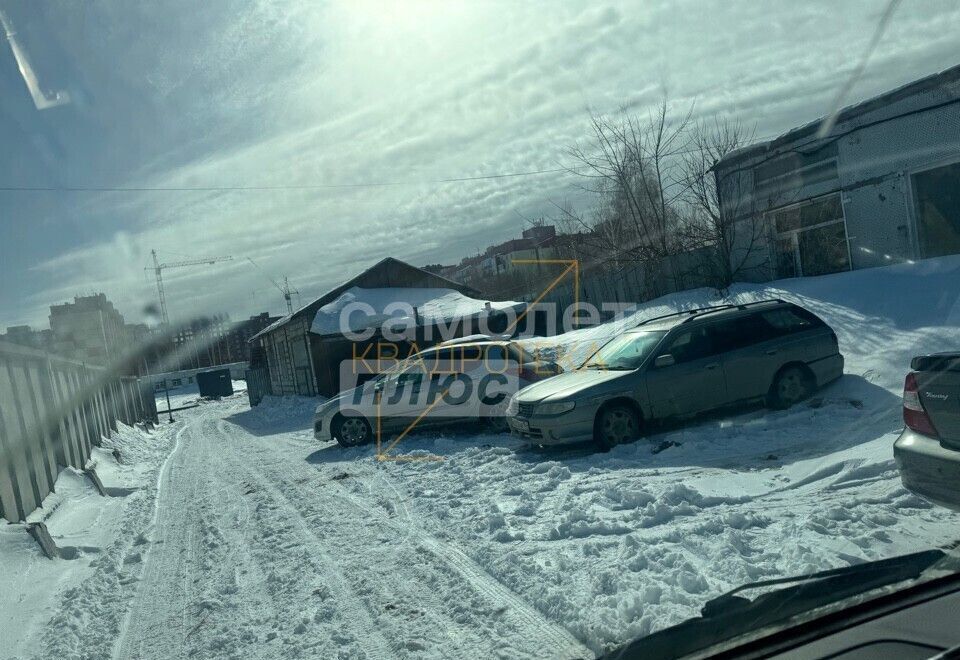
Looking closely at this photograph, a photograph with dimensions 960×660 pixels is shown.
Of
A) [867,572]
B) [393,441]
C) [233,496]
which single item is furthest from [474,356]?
[867,572]

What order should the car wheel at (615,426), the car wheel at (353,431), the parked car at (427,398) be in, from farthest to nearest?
the car wheel at (353,431), the parked car at (427,398), the car wheel at (615,426)

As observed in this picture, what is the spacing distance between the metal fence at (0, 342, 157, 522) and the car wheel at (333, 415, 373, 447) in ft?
14.2

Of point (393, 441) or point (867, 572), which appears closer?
point (867, 572)

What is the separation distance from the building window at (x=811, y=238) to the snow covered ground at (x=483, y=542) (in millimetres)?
7336

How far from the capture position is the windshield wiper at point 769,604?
9.82ft

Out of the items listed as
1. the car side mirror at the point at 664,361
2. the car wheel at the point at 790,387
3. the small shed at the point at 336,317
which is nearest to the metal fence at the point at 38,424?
the car side mirror at the point at 664,361

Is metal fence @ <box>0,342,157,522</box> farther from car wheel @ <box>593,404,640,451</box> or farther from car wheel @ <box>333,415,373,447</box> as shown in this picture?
car wheel @ <box>593,404,640,451</box>

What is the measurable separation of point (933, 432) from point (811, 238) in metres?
15.7

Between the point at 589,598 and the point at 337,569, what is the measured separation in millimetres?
2311

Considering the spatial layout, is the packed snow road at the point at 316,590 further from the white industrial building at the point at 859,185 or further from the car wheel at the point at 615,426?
the white industrial building at the point at 859,185

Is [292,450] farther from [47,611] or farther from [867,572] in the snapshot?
[867,572]

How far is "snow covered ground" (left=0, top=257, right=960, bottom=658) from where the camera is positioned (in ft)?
14.7

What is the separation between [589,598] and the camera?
4520 millimetres

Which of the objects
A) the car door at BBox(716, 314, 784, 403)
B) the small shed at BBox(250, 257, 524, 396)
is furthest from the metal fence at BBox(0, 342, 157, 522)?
the small shed at BBox(250, 257, 524, 396)
